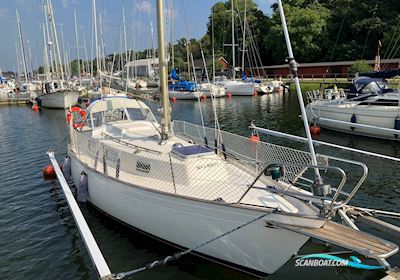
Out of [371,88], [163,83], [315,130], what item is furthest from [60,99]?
[163,83]

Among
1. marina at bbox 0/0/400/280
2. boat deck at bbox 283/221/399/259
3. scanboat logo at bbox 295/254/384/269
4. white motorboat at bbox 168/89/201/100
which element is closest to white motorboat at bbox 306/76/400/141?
marina at bbox 0/0/400/280

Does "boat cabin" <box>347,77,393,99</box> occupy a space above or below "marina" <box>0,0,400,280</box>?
above

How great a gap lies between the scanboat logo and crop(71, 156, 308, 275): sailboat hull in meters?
1.07

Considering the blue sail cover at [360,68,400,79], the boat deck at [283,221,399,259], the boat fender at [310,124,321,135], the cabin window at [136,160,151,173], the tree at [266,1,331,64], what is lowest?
the boat fender at [310,124,321,135]

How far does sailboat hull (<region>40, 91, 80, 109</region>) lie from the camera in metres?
42.3

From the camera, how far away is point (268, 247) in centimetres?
668

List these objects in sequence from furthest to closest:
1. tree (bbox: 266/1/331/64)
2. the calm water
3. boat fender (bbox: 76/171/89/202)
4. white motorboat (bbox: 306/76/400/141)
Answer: tree (bbox: 266/1/331/64)
white motorboat (bbox: 306/76/400/141)
boat fender (bbox: 76/171/89/202)
the calm water

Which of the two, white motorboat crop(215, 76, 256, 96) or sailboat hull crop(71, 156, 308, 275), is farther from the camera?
white motorboat crop(215, 76, 256, 96)

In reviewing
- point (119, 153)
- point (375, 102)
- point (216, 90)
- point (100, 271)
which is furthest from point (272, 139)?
point (216, 90)

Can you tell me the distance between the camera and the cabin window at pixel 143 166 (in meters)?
9.19

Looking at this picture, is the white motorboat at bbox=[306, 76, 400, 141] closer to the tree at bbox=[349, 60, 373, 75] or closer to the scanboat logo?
the scanboat logo

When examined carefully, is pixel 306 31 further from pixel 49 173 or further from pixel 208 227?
pixel 208 227

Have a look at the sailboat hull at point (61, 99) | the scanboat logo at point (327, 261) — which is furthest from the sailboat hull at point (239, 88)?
the scanboat logo at point (327, 261)

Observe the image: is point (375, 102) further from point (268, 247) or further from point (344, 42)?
point (344, 42)
